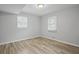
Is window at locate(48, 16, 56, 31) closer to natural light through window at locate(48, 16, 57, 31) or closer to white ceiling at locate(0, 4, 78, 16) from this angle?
natural light through window at locate(48, 16, 57, 31)

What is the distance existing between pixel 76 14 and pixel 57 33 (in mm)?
522

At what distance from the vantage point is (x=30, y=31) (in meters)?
1.74

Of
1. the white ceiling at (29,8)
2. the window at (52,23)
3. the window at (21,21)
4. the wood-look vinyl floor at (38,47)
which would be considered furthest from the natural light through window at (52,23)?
the window at (21,21)

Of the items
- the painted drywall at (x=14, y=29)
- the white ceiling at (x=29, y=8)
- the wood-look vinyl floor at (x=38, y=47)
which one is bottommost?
the wood-look vinyl floor at (x=38, y=47)

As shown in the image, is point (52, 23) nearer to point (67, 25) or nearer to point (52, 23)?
point (52, 23)

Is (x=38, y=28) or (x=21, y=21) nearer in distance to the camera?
(x=21, y=21)

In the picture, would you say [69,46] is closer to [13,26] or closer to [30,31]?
[30,31]

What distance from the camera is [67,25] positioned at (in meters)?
1.66

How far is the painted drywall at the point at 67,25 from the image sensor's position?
1.61 meters

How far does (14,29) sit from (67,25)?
3.50 ft

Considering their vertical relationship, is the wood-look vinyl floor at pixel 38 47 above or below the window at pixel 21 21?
below

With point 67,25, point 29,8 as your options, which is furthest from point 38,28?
point 67,25

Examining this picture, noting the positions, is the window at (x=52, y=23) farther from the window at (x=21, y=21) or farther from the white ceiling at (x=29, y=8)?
the window at (x=21, y=21)
